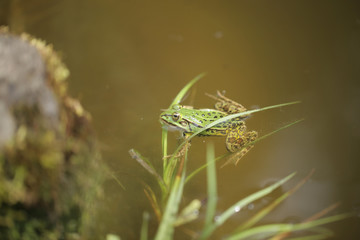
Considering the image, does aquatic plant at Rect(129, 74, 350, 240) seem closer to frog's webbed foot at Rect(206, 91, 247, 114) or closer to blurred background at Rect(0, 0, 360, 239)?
blurred background at Rect(0, 0, 360, 239)

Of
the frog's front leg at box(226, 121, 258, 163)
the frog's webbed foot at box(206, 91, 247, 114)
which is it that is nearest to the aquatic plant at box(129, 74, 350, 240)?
the frog's front leg at box(226, 121, 258, 163)

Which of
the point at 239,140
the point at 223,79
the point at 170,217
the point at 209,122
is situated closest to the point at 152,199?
the point at 170,217

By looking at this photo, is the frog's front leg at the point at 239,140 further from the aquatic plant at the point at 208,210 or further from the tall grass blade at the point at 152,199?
the tall grass blade at the point at 152,199

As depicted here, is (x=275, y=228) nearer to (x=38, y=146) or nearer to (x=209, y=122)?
(x=209, y=122)

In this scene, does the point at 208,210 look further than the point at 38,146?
Yes

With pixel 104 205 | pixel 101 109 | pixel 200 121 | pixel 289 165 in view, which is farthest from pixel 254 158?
pixel 101 109

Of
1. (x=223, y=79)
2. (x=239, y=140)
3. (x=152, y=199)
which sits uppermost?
(x=223, y=79)
